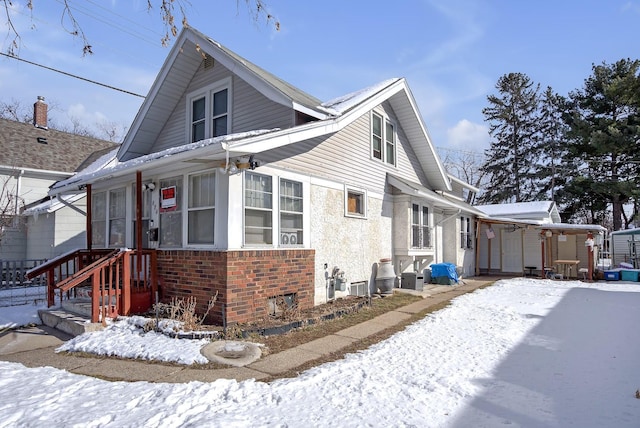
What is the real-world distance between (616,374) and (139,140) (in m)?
11.4

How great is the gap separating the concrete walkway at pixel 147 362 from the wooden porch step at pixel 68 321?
0.13m

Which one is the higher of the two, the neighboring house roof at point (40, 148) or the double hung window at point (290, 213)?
the neighboring house roof at point (40, 148)

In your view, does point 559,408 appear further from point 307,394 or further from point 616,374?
point 307,394

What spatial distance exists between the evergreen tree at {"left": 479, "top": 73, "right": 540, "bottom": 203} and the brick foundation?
36673 mm

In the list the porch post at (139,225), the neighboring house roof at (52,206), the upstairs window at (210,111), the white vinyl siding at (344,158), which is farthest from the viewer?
the neighboring house roof at (52,206)

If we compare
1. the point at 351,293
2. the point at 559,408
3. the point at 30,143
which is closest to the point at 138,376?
Result: the point at 559,408

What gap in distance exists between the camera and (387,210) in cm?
1224

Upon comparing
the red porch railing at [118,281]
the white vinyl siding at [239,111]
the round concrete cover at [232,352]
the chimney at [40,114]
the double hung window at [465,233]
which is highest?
the chimney at [40,114]

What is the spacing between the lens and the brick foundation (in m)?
6.90

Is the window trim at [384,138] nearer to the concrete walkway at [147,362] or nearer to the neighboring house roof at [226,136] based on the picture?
the neighboring house roof at [226,136]

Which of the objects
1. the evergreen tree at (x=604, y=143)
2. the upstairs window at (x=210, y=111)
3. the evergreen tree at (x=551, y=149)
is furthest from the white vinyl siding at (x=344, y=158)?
the evergreen tree at (x=551, y=149)

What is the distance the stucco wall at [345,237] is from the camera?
9.19 metres

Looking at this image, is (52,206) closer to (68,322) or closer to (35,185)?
(35,185)

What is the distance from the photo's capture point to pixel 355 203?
1075 centimetres
